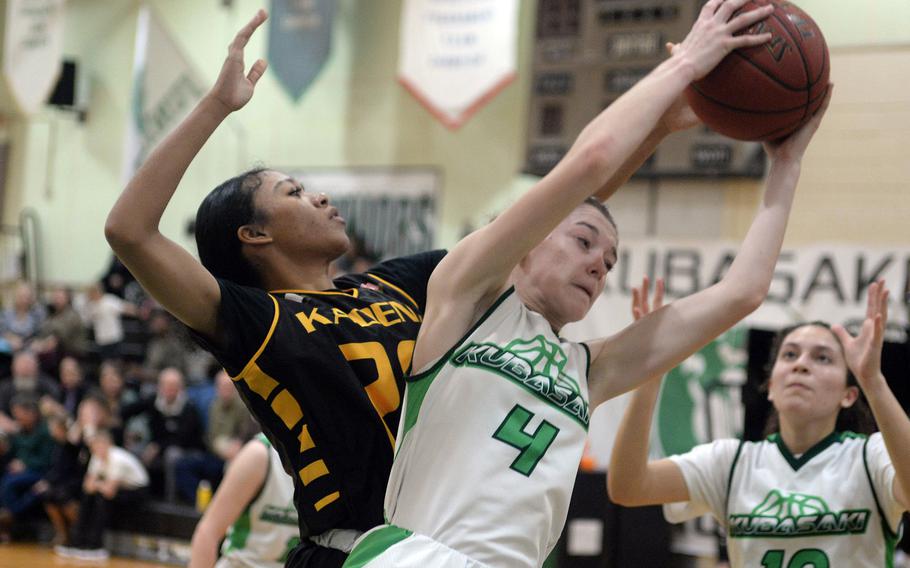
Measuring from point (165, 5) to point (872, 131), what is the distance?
9.41 metres

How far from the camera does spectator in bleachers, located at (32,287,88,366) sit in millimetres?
13273

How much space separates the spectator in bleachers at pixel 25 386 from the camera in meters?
12.0

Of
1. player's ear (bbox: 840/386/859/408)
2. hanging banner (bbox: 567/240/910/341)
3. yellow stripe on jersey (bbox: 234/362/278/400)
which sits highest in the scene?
yellow stripe on jersey (bbox: 234/362/278/400)

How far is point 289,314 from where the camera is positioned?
2568mm

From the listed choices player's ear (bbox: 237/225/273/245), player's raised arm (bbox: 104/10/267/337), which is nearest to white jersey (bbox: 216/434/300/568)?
player's ear (bbox: 237/225/273/245)

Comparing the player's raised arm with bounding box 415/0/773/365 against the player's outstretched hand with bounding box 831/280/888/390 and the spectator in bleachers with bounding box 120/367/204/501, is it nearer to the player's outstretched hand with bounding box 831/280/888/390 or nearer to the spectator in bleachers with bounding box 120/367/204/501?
the player's outstretched hand with bounding box 831/280/888/390

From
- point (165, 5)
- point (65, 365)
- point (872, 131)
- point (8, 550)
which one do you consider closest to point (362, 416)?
point (872, 131)

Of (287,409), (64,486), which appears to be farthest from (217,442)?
(287,409)

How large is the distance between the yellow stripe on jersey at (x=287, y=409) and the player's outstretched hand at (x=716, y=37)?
1.11 m

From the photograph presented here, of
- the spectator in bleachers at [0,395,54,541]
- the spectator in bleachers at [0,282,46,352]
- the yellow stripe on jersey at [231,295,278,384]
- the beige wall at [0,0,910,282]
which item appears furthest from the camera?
the spectator in bleachers at [0,282,46,352]

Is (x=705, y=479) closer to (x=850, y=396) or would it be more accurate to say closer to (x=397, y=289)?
(x=850, y=396)

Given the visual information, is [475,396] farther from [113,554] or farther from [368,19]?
[368,19]

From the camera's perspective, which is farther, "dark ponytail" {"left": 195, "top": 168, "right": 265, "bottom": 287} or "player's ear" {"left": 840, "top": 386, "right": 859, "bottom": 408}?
"player's ear" {"left": 840, "top": 386, "right": 859, "bottom": 408}

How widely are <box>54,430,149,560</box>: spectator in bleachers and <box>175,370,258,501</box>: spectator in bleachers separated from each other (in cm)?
43
